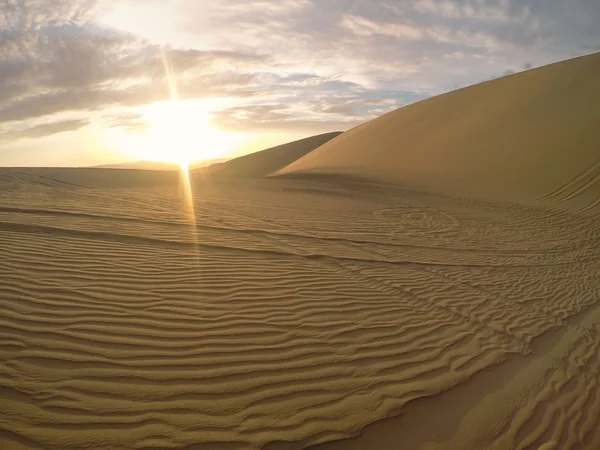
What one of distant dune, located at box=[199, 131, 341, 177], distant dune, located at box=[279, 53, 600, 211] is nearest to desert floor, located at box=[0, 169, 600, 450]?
distant dune, located at box=[279, 53, 600, 211]

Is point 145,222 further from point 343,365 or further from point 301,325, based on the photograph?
point 343,365

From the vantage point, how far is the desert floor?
333 centimetres

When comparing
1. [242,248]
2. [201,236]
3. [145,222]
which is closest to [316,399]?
[242,248]

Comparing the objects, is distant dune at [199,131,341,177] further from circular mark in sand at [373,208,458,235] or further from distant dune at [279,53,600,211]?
circular mark in sand at [373,208,458,235]

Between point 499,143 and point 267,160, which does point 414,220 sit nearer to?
point 499,143

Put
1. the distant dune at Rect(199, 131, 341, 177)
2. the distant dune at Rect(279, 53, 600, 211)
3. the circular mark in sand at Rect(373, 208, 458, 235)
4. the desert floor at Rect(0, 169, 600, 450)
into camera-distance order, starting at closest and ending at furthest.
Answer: the desert floor at Rect(0, 169, 600, 450) → the circular mark in sand at Rect(373, 208, 458, 235) → the distant dune at Rect(279, 53, 600, 211) → the distant dune at Rect(199, 131, 341, 177)

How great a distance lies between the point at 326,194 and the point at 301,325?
11282 millimetres

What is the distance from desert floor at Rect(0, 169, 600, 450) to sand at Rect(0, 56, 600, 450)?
19 millimetres

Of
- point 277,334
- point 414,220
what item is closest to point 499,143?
point 414,220

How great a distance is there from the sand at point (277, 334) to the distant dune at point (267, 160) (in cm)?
4226

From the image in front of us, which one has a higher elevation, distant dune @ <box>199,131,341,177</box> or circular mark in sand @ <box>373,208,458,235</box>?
distant dune @ <box>199,131,341,177</box>

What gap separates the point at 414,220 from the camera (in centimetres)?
1274

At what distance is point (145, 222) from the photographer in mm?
8578

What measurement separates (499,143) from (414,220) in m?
16.3
